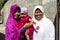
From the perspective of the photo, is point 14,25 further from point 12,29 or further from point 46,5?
point 46,5

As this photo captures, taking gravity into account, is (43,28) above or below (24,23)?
below

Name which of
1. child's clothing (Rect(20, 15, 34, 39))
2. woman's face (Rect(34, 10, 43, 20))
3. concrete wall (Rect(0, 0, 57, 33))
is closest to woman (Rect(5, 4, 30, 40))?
child's clothing (Rect(20, 15, 34, 39))

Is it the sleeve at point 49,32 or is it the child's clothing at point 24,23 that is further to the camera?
the sleeve at point 49,32

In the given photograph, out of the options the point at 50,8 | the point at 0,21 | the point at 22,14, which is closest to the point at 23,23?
the point at 22,14

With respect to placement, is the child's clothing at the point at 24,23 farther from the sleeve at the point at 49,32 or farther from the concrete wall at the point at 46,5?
the concrete wall at the point at 46,5

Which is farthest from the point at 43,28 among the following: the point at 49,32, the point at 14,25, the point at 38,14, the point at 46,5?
the point at 46,5

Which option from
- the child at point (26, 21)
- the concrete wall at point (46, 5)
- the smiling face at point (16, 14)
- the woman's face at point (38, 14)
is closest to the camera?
the smiling face at point (16, 14)

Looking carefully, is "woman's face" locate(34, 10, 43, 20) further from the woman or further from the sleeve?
the woman

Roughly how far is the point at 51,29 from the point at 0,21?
266 cm

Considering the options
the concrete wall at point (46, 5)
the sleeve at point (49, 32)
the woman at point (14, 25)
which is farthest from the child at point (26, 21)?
the concrete wall at point (46, 5)

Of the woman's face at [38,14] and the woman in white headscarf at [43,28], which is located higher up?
the woman's face at [38,14]

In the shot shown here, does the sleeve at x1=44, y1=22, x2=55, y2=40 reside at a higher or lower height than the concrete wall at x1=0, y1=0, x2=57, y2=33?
lower

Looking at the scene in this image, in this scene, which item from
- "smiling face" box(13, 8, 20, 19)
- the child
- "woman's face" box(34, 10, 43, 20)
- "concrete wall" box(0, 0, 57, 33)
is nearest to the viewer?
"smiling face" box(13, 8, 20, 19)

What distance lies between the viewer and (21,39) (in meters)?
5.28
